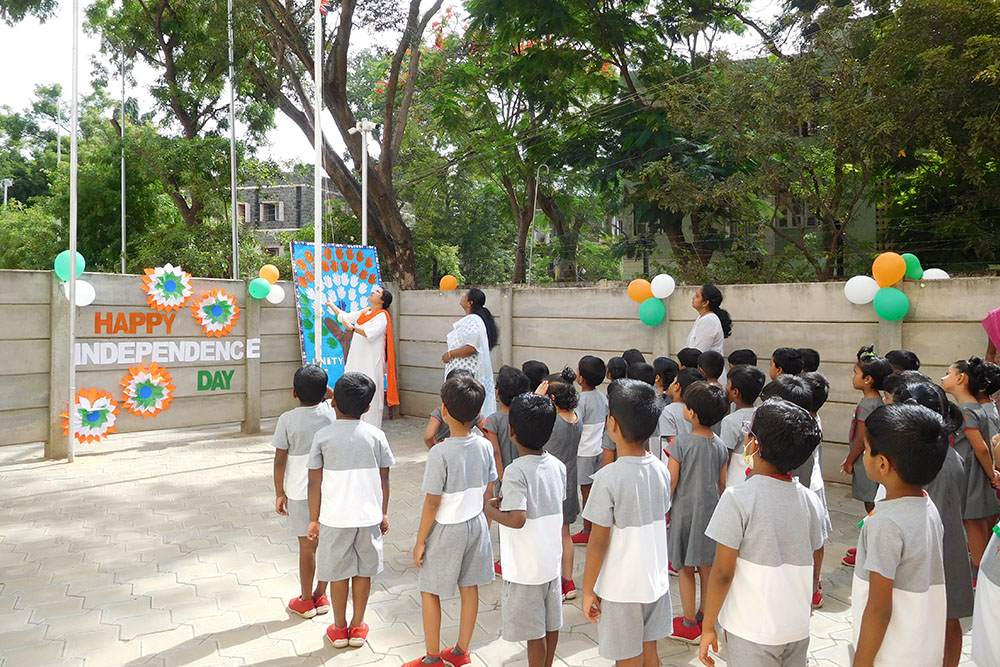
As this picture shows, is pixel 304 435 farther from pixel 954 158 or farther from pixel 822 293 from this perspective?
pixel 954 158

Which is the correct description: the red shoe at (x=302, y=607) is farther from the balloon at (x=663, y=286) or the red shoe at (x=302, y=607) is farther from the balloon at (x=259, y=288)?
the balloon at (x=259, y=288)

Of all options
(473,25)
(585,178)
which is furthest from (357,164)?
(585,178)

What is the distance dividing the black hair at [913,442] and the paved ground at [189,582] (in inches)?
54.2

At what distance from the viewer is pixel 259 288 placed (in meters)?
7.89

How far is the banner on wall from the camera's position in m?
8.21

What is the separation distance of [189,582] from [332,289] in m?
4.98

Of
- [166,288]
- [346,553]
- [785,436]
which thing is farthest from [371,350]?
[785,436]

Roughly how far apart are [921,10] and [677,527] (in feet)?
19.6

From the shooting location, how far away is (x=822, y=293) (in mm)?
5738

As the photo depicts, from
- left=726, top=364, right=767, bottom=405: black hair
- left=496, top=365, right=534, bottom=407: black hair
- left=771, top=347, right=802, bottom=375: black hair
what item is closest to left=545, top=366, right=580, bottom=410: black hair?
left=496, top=365, right=534, bottom=407: black hair

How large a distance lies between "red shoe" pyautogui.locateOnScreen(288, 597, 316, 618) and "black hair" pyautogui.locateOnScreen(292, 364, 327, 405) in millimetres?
954

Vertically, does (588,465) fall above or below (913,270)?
below

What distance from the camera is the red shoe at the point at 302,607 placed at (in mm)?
3389

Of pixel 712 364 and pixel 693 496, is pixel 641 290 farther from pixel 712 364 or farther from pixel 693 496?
pixel 693 496
